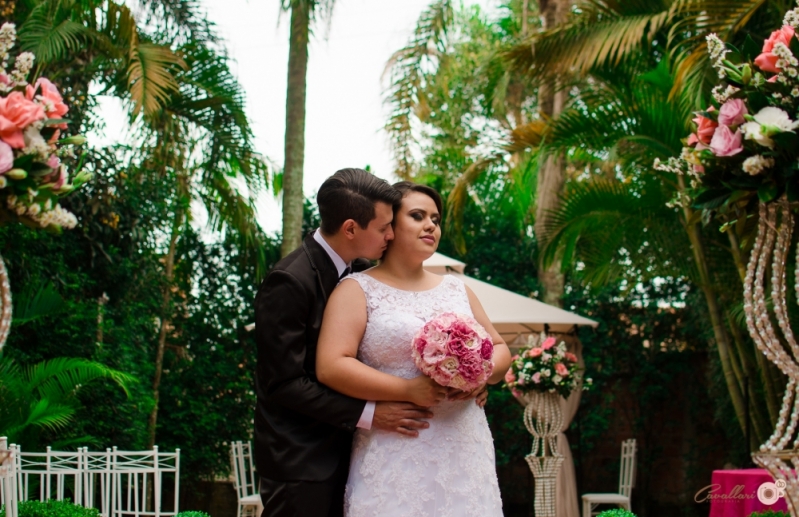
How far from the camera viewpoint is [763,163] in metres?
2.72

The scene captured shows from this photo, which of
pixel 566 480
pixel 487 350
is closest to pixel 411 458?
pixel 487 350

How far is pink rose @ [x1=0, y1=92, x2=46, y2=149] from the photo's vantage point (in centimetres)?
221

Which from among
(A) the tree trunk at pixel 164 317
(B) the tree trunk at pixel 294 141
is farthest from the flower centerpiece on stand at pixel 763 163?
(A) the tree trunk at pixel 164 317

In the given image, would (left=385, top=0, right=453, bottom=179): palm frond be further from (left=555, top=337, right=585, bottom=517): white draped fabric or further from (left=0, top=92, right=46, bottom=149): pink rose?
(left=0, top=92, right=46, bottom=149): pink rose

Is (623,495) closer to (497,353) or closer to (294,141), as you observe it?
(294,141)

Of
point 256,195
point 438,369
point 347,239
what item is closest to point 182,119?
point 256,195

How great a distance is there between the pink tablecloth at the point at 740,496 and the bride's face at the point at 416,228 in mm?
3846

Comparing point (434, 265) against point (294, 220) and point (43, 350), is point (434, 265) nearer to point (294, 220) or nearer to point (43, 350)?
point (294, 220)

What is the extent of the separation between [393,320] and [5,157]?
1.31 m

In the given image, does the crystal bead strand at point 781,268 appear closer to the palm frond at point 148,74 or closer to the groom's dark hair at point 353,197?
the groom's dark hair at point 353,197

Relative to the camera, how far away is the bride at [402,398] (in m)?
2.78

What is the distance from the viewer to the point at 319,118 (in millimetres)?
11344

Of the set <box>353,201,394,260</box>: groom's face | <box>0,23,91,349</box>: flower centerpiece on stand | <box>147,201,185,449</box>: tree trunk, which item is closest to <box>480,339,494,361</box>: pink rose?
<box>353,201,394,260</box>: groom's face

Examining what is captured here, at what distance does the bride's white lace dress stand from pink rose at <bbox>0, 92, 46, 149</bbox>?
1.20 meters
